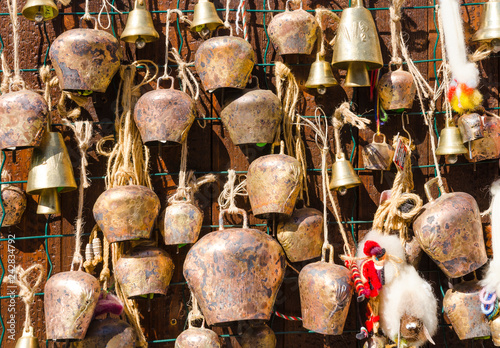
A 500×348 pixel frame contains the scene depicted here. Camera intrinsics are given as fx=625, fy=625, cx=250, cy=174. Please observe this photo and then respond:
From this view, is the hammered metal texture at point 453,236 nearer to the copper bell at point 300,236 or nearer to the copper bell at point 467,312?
the copper bell at point 467,312

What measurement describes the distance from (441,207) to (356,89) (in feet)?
1.52

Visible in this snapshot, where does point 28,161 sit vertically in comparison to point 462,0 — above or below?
below

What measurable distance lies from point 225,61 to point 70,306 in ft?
2.53

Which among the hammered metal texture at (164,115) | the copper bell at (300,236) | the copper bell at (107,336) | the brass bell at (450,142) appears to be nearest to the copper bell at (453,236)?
the brass bell at (450,142)

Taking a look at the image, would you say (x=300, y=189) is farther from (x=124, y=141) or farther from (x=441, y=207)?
(x=124, y=141)

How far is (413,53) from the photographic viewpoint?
194 cm

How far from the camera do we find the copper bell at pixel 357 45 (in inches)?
68.8

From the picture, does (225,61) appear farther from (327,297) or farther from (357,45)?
(327,297)

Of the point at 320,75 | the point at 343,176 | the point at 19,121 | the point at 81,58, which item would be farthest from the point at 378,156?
the point at 19,121

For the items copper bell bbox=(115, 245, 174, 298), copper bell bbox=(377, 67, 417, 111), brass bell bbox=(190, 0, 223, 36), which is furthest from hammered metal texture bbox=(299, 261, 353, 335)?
brass bell bbox=(190, 0, 223, 36)

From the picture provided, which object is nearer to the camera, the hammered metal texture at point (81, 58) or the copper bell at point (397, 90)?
the hammered metal texture at point (81, 58)

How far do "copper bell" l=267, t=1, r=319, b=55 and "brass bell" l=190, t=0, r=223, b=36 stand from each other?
6.4 inches

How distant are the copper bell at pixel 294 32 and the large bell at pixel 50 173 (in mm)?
682

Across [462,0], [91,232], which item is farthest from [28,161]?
[462,0]
